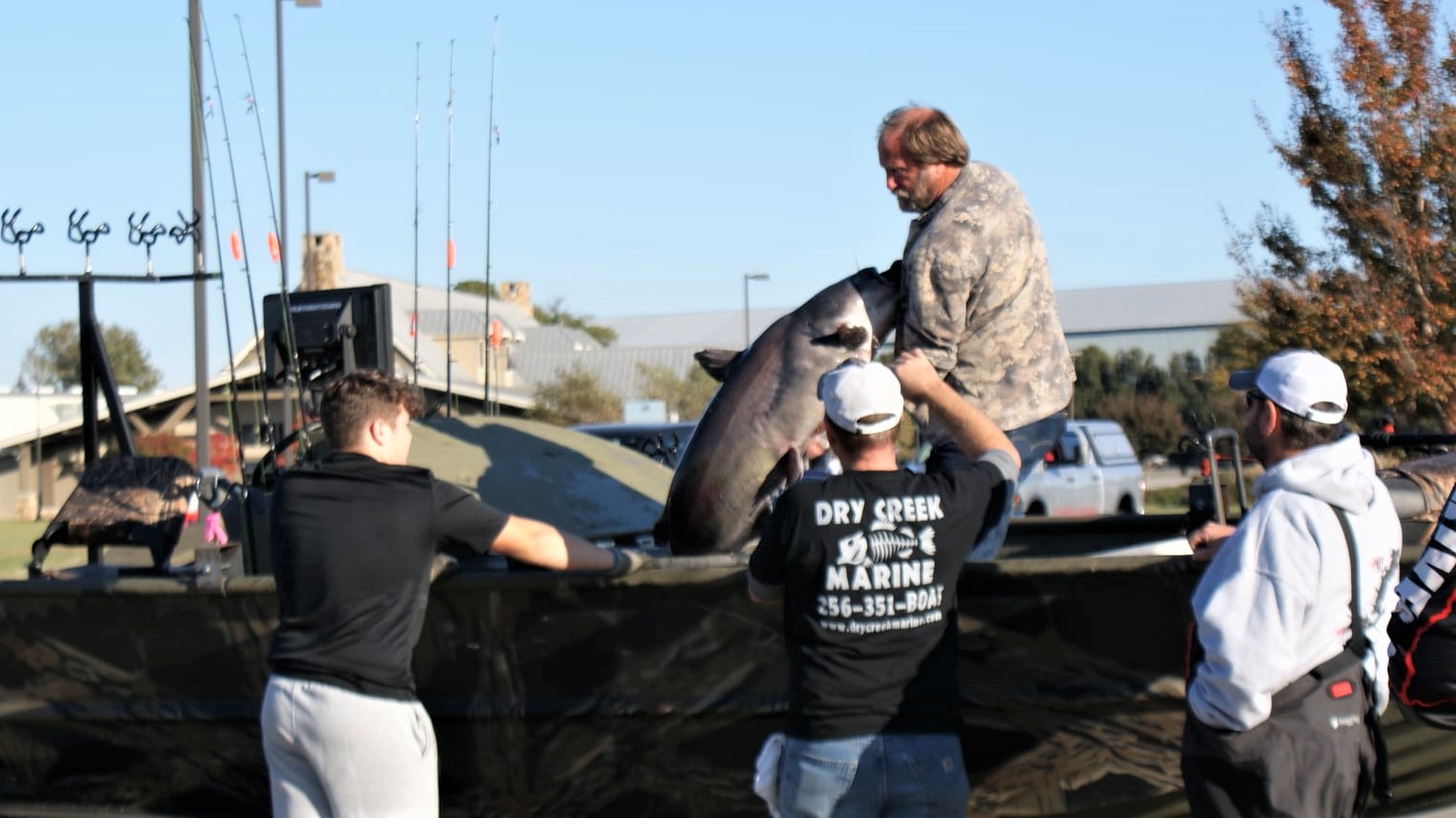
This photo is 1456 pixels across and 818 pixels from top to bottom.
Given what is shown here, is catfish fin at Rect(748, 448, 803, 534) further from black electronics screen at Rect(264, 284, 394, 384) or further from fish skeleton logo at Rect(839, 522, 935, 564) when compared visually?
black electronics screen at Rect(264, 284, 394, 384)

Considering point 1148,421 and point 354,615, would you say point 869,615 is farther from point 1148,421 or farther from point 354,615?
→ point 1148,421

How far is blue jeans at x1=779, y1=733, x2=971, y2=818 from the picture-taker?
129 inches

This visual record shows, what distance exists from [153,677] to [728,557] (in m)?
1.76

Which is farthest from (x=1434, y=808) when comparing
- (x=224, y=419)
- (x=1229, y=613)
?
(x=224, y=419)

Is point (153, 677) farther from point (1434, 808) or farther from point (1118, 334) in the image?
point (1118, 334)

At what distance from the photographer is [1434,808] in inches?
176

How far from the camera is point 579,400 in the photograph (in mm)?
39188

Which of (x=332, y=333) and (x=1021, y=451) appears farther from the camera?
(x=332, y=333)

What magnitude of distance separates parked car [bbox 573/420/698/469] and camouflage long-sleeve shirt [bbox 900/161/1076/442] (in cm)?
368

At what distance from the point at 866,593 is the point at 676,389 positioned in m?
43.5

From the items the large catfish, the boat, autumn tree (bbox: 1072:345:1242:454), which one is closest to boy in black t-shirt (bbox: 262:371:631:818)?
the boat

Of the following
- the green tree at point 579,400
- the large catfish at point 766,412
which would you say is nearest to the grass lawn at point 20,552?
the large catfish at point 766,412

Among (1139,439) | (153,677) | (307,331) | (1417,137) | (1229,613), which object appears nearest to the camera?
(1229,613)

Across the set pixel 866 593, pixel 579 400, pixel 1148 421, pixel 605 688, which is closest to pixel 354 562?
pixel 605 688
